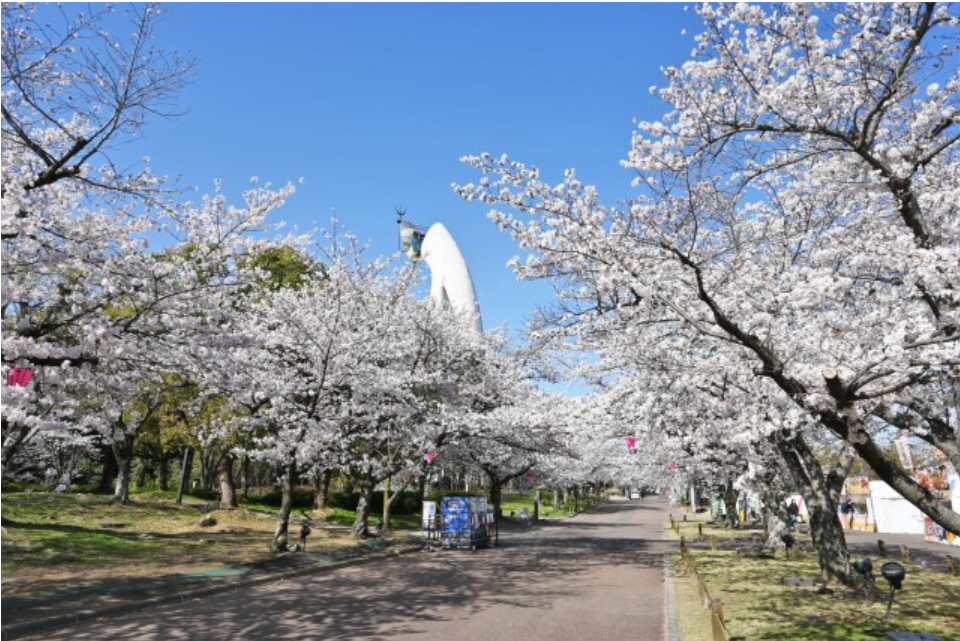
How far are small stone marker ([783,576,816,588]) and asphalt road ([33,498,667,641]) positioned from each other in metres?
2.88

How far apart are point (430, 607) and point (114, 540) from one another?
13.2m

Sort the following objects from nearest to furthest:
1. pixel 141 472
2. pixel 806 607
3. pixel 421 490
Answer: pixel 806 607, pixel 421 490, pixel 141 472

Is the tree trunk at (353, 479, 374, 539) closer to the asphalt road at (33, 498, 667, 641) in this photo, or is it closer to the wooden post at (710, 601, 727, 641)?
the asphalt road at (33, 498, 667, 641)

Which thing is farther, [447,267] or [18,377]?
[447,267]

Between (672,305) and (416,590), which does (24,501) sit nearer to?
(416,590)

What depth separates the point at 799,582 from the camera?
14.9 metres

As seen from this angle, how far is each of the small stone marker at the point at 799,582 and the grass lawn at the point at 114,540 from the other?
522 inches

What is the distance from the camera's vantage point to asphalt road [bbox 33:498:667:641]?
32.6 feet

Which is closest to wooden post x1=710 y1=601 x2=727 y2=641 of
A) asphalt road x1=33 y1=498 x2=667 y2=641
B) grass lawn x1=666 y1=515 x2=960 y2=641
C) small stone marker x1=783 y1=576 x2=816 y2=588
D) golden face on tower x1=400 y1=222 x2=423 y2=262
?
grass lawn x1=666 y1=515 x2=960 y2=641

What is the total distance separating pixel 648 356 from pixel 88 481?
173 ft

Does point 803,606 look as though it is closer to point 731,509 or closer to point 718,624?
point 718,624

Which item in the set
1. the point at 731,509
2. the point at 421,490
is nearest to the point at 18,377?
the point at 731,509

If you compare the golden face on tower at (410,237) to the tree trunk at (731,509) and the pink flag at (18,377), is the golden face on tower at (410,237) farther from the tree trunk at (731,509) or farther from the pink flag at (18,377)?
the pink flag at (18,377)

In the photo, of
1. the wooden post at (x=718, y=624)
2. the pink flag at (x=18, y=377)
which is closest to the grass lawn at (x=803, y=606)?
the wooden post at (x=718, y=624)
